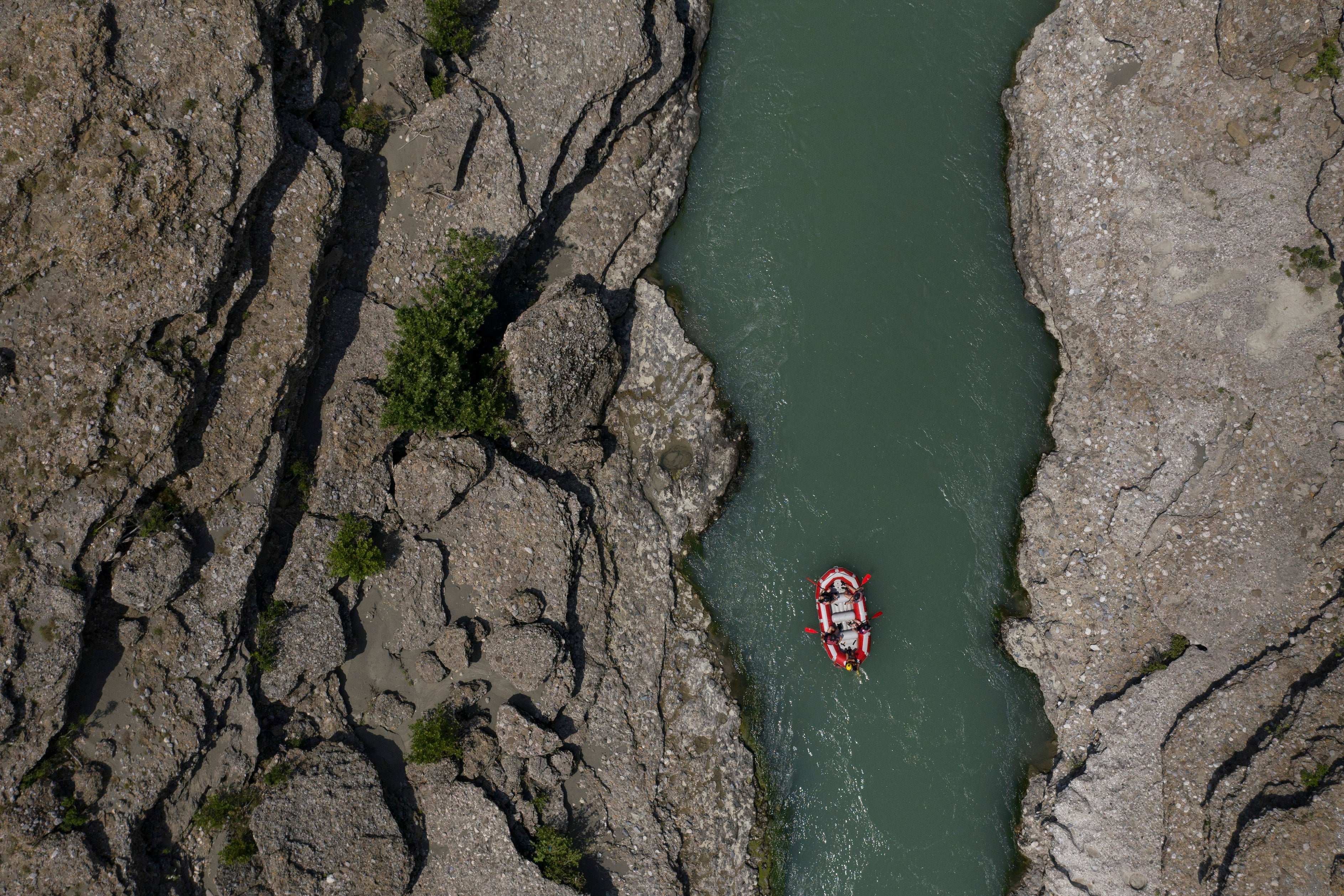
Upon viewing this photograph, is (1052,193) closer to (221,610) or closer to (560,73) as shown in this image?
(560,73)

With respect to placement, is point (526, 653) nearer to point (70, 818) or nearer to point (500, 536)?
point (500, 536)

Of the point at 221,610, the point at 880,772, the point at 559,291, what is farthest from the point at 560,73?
the point at 880,772

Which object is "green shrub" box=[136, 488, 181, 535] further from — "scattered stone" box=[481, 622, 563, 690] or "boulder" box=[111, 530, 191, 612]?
"scattered stone" box=[481, 622, 563, 690]

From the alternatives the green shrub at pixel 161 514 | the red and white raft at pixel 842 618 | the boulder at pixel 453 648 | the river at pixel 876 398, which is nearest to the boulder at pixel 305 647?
the boulder at pixel 453 648

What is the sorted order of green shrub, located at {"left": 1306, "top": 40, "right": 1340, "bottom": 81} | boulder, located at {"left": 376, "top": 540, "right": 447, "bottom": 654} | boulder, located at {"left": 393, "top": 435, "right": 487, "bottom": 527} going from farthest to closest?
green shrub, located at {"left": 1306, "top": 40, "right": 1340, "bottom": 81}
boulder, located at {"left": 376, "top": 540, "right": 447, "bottom": 654}
boulder, located at {"left": 393, "top": 435, "right": 487, "bottom": 527}

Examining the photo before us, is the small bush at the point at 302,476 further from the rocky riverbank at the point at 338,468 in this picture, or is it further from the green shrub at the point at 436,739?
the green shrub at the point at 436,739

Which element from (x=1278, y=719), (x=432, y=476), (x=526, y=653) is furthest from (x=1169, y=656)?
(x=432, y=476)

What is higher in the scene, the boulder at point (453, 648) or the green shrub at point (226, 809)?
the boulder at point (453, 648)

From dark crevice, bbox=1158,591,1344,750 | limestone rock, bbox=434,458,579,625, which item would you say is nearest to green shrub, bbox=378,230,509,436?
limestone rock, bbox=434,458,579,625
